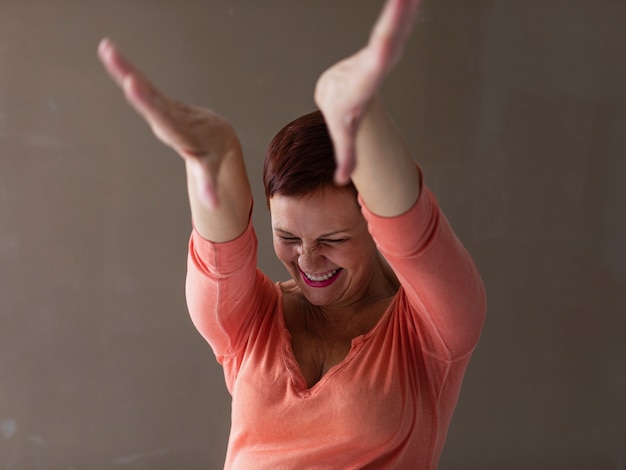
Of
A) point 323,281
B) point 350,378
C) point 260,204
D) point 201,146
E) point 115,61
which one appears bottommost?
point 260,204

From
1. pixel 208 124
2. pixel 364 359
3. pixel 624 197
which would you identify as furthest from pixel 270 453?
pixel 624 197

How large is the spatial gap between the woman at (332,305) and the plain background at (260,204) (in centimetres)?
152

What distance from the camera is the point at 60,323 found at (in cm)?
278

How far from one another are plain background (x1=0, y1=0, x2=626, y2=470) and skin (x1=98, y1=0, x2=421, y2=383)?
1.49 metres

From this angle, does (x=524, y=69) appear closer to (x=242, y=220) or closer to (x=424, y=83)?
(x=424, y=83)

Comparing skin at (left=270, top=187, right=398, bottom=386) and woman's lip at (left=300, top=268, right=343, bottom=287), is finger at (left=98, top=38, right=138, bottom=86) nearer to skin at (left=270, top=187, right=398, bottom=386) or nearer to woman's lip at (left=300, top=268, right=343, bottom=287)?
skin at (left=270, top=187, right=398, bottom=386)

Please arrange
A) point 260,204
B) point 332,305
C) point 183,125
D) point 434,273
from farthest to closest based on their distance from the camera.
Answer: point 260,204
point 332,305
point 434,273
point 183,125

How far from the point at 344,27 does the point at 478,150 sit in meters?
0.65

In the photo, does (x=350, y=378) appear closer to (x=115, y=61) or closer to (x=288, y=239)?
(x=288, y=239)

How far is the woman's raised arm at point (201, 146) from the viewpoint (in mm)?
733

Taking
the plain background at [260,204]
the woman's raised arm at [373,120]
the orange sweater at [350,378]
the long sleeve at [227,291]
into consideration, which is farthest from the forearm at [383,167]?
the plain background at [260,204]

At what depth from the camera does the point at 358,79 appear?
2.35 feet

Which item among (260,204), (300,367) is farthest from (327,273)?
(260,204)

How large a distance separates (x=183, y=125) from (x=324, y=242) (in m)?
0.38
